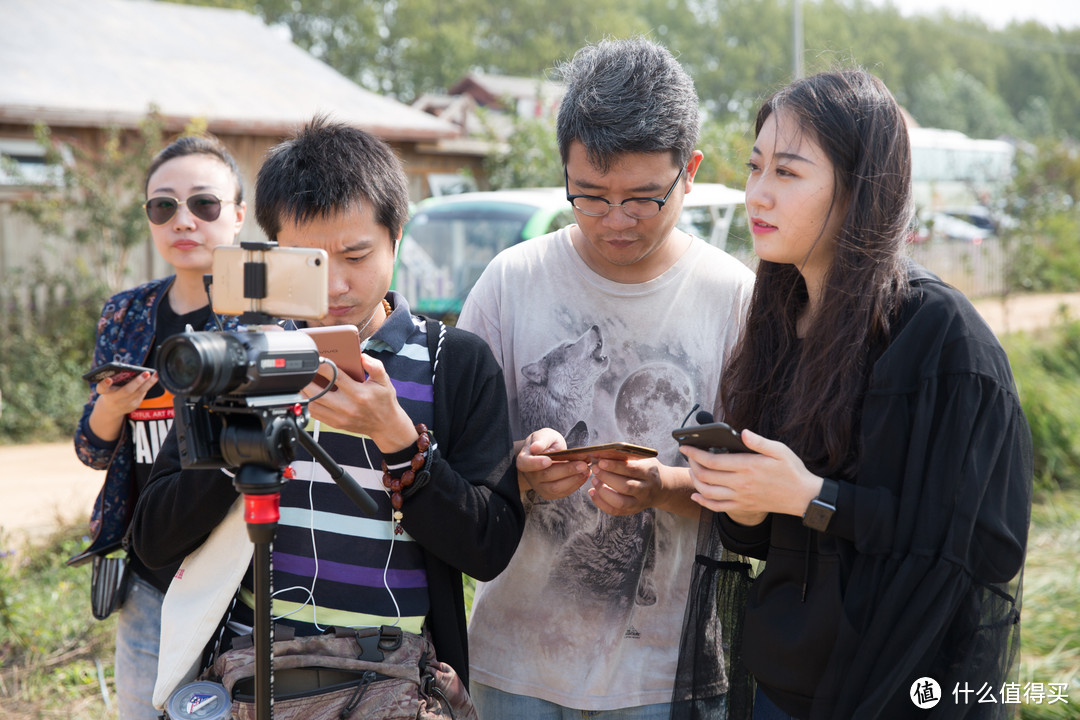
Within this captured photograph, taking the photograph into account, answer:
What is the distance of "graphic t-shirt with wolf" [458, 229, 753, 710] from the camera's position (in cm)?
213

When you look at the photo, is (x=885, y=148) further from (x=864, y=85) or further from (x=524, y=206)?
(x=524, y=206)

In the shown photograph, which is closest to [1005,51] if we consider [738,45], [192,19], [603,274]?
[738,45]

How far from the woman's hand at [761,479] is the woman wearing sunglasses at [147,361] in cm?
135

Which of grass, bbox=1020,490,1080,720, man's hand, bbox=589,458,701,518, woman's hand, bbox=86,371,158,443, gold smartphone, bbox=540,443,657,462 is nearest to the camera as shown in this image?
gold smartphone, bbox=540,443,657,462

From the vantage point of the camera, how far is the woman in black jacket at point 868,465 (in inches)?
63.2

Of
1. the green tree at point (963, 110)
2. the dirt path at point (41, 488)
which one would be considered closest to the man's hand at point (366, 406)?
the dirt path at point (41, 488)

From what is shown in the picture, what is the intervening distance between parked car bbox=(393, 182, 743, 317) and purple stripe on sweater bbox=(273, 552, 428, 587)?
629cm

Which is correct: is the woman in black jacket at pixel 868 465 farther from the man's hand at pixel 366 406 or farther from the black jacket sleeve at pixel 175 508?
the black jacket sleeve at pixel 175 508

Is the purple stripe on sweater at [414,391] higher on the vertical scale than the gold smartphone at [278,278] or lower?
Result: lower

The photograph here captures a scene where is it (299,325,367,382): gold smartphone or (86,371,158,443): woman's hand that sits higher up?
(299,325,367,382): gold smartphone

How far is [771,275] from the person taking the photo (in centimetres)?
205

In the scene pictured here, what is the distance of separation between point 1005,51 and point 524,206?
77.1 metres

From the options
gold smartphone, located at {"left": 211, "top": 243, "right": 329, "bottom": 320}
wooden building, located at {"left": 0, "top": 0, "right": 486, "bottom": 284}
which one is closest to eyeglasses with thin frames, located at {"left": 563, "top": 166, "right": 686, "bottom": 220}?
gold smartphone, located at {"left": 211, "top": 243, "right": 329, "bottom": 320}

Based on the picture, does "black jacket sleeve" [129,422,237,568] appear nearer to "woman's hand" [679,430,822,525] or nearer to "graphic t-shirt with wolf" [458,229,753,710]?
"graphic t-shirt with wolf" [458,229,753,710]
